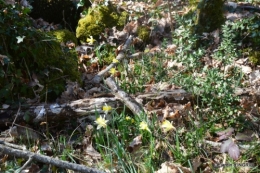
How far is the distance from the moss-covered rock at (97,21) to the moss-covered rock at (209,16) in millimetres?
1270

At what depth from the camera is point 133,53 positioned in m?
4.84

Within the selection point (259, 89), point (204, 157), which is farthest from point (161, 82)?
point (204, 157)

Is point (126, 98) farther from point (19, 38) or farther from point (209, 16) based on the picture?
point (209, 16)

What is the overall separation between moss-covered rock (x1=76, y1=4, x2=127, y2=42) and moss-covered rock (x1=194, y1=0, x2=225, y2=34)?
4.17 ft

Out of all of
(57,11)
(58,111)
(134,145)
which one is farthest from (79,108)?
(57,11)

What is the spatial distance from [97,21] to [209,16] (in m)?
1.63

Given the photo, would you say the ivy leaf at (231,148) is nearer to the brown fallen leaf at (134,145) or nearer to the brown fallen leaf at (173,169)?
the brown fallen leaf at (173,169)

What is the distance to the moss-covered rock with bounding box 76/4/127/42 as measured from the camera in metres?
5.46

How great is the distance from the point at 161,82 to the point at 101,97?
2.36 ft

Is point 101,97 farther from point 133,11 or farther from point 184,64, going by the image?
point 133,11

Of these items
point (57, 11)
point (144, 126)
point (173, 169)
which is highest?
point (57, 11)

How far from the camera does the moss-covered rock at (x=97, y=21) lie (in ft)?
17.9

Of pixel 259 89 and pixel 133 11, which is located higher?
pixel 133 11

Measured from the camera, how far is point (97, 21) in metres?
5.54
